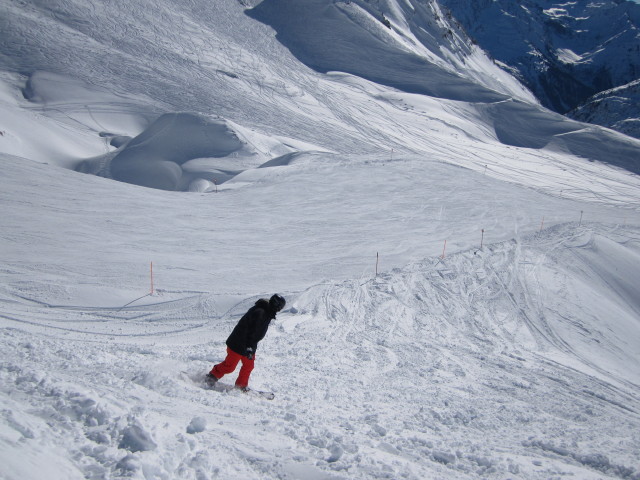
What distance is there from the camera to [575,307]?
12.3 meters

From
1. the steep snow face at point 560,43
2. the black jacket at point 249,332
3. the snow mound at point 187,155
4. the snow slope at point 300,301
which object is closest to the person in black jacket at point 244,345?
the black jacket at point 249,332

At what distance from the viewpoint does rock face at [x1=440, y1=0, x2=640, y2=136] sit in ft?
467

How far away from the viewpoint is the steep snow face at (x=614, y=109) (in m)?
75.6

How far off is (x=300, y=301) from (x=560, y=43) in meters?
188

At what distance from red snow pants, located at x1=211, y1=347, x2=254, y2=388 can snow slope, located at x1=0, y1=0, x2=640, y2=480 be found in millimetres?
358

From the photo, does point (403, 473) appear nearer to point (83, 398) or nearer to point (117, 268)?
point (83, 398)

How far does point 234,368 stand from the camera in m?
5.93

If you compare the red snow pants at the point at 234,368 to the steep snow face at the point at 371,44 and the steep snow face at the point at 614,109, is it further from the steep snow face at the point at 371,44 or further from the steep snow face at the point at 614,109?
the steep snow face at the point at 614,109

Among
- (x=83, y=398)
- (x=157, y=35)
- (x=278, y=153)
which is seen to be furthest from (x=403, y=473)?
(x=157, y=35)

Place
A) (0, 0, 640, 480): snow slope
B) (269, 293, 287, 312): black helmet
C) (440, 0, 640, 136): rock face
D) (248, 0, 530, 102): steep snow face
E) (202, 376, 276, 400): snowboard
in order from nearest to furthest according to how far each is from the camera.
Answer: (0, 0, 640, 480): snow slope, (202, 376, 276, 400): snowboard, (269, 293, 287, 312): black helmet, (248, 0, 530, 102): steep snow face, (440, 0, 640, 136): rock face

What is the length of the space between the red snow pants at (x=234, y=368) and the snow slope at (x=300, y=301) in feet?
1.18

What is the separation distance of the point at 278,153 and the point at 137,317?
2098 centimetres

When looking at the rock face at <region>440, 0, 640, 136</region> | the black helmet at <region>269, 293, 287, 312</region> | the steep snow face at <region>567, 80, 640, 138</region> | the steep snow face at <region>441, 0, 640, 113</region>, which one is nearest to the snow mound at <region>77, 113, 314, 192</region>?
the black helmet at <region>269, 293, 287, 312</region>

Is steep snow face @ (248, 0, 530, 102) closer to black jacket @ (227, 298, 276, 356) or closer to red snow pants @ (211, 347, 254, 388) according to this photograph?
black jacket @ (227, 298, 276, 356)
